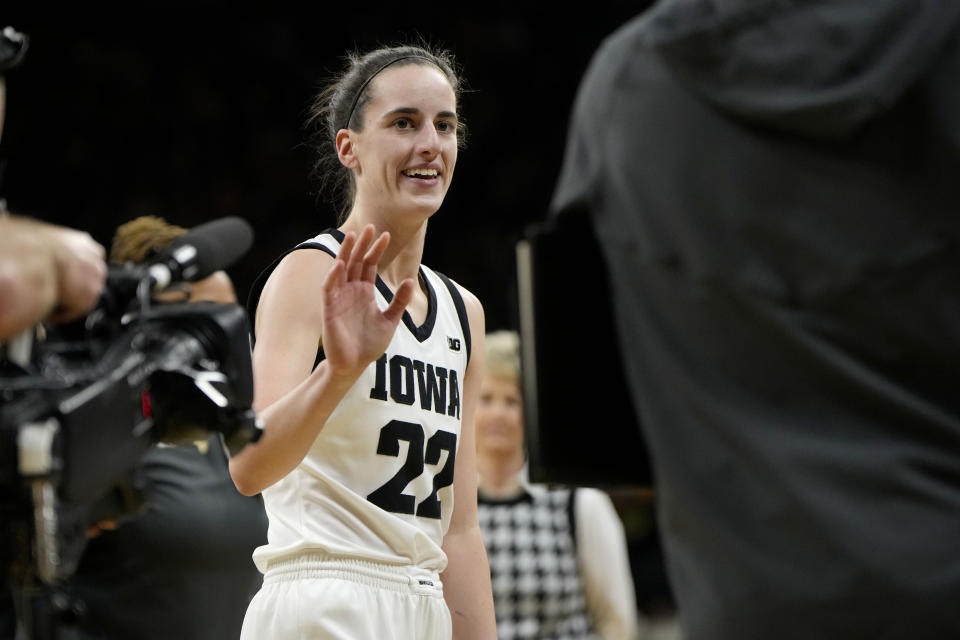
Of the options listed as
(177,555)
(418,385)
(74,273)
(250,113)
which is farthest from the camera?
(250,113)

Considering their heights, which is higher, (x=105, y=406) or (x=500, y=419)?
(x=500, y=419)

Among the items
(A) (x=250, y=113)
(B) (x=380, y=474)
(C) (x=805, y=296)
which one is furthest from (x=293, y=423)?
(A) (x=250, y=113)

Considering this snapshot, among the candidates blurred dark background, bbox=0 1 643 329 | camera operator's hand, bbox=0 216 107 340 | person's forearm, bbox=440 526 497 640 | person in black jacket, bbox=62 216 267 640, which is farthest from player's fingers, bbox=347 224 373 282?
blurred dark background, bbox=0 1 643 329

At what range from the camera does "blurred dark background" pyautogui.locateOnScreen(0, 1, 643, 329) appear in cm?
696

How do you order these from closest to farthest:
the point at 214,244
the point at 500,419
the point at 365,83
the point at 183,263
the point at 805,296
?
the point at 805,296 → the point at 183,263 → the point at 214,244 → the point at 365,83 → the point at 500,419

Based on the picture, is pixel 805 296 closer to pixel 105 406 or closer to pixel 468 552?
pixel 105 406

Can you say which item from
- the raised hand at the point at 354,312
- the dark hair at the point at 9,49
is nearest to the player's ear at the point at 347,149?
the raised hand at the point at 354,312

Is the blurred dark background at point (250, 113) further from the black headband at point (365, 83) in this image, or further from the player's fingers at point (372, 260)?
the player's fingers at point (372, 260)

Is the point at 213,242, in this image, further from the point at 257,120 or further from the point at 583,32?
the point at 583,32

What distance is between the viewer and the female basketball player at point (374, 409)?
1.96 meters

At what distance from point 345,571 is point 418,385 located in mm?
369

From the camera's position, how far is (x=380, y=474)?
223 centimetres

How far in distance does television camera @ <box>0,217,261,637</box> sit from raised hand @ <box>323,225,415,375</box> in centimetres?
32

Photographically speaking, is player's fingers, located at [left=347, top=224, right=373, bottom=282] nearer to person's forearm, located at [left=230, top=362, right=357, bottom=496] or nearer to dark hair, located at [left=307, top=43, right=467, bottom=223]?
person's forearm, located at [left=230, top=362, right=357, bottom=496]
